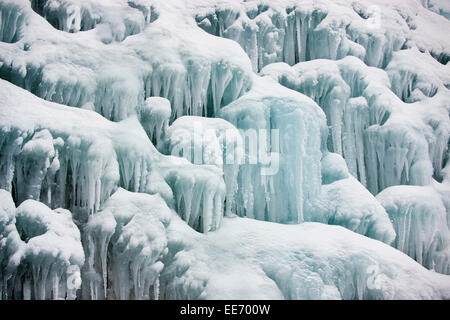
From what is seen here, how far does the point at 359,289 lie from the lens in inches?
169

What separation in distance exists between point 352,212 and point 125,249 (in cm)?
262

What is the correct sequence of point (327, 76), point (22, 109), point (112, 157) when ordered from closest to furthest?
1. point (22, 109)
2. point (112, 157)
3. point (327, 76)

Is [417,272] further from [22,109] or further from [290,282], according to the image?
[22,109]

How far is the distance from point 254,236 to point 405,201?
228cm

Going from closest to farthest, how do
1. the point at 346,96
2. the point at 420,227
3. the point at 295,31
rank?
1. the point at 420,227
2. the point at 346,96
3. the point at 295,31

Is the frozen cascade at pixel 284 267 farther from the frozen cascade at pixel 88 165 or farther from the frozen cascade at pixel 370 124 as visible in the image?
the frozen cascade at pixel 370 124

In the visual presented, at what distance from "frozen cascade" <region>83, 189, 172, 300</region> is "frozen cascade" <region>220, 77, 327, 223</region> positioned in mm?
1285

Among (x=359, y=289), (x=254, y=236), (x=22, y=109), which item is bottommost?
(x=359, y=289)

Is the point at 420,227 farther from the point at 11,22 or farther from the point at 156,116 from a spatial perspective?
the point at 11,22

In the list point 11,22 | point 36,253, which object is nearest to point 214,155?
point 36,253

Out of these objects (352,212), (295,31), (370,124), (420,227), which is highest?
(295,31)

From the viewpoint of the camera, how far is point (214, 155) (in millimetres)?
4637

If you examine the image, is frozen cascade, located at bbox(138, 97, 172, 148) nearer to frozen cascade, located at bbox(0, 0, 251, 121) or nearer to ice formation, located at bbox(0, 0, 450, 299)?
ice formation, located at bbox(0, 0, 450, 299)
